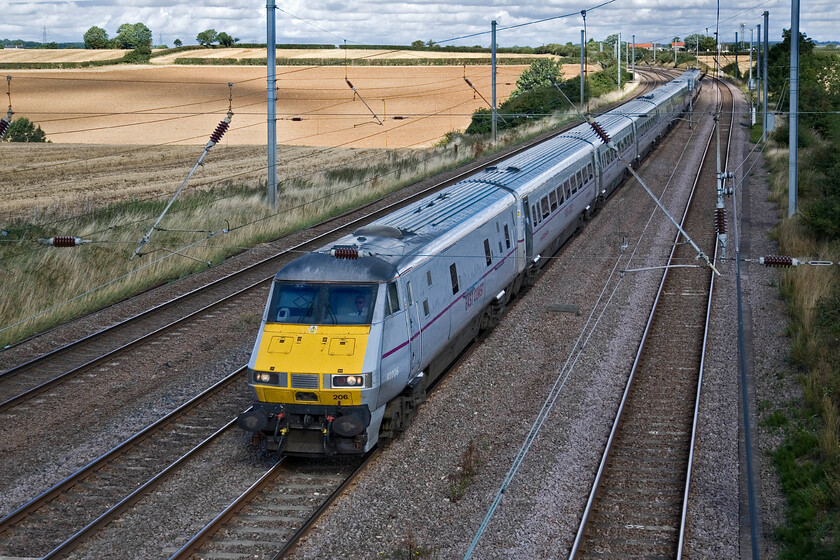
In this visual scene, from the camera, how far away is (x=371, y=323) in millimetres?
13031

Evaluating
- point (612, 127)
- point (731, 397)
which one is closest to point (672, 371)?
point (731, 397)

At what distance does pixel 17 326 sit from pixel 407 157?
32481 mm

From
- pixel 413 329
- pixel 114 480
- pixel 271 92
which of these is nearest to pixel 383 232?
pixel 413 329

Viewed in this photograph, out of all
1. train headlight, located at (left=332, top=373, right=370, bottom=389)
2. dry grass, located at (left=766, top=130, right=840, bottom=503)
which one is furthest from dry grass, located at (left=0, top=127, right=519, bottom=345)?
dry grass, located at (left=766, top=130, right=840, bottom=503)

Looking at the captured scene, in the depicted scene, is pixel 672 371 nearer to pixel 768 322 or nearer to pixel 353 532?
pixel 768 322

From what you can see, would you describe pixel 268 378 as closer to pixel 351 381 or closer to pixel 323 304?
pixel 351 381

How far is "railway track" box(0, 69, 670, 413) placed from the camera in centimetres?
1702

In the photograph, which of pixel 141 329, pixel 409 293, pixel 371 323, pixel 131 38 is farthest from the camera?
pixel 131 38

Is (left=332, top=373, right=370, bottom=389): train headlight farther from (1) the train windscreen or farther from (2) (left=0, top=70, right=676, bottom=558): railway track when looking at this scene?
(2) (left=0, top=70, right=676, bottom=558): railway track

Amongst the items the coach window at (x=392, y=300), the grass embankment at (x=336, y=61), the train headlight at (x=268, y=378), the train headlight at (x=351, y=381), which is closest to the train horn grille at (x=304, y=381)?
the train headlight at (x=268, y=378)

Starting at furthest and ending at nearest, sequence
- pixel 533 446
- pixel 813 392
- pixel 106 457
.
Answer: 1. pixel 813 392
2. pixel 533 446
3. pixel 106 457

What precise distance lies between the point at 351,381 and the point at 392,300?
1.50 meters

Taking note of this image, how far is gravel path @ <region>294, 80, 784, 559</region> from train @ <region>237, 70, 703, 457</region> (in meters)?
0.64

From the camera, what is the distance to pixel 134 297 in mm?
22922
